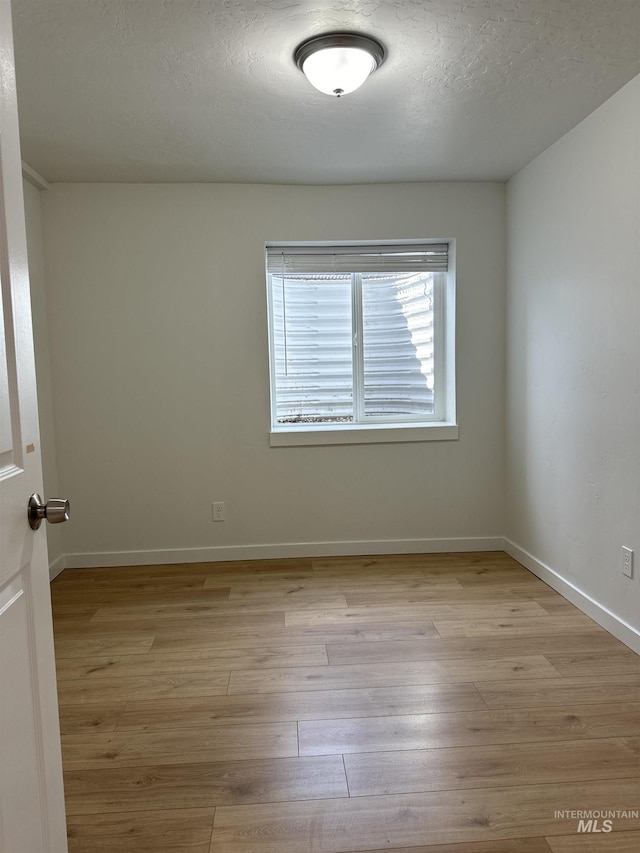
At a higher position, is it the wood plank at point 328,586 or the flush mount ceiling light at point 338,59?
the flush mount ceiling light at point 338,59

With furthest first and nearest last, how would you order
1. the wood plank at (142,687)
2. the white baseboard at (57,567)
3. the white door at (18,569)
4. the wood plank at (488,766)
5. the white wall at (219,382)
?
1. the white wall at (219,382)
2. the white baseboard at (57,567)
3. the wood plank at (142,687)
4. the wood plank at (488,766)
5. the white door at (18,569)

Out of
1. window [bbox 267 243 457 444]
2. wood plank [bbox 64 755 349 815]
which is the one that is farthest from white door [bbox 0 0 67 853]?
window [bbox 267 243 457 444]

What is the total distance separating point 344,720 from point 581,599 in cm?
150

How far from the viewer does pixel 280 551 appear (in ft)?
11.9

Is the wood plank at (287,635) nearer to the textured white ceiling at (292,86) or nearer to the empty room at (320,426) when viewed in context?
the empty room at (320,426)

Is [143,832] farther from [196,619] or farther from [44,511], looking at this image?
[196,619]

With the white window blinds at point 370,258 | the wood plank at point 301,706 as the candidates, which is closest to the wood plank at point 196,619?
the wood plank at point 301,706

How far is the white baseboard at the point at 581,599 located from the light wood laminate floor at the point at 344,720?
2.1 inches

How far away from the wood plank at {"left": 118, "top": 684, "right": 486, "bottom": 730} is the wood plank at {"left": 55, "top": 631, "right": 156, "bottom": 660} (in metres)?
0.45

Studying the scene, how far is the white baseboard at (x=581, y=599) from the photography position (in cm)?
239

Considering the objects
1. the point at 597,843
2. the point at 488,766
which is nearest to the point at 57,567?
the point at 488,766

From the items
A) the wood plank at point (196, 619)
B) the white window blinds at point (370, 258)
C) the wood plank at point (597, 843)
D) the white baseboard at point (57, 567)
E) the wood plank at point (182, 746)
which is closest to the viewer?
the wood plank at point (597, 843)

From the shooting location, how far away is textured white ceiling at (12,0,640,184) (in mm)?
1824

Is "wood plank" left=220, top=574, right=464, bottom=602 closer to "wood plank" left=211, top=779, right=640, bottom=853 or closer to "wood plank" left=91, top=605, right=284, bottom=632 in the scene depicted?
"wood plank" left=91, top=605, right=284, bottom=632
